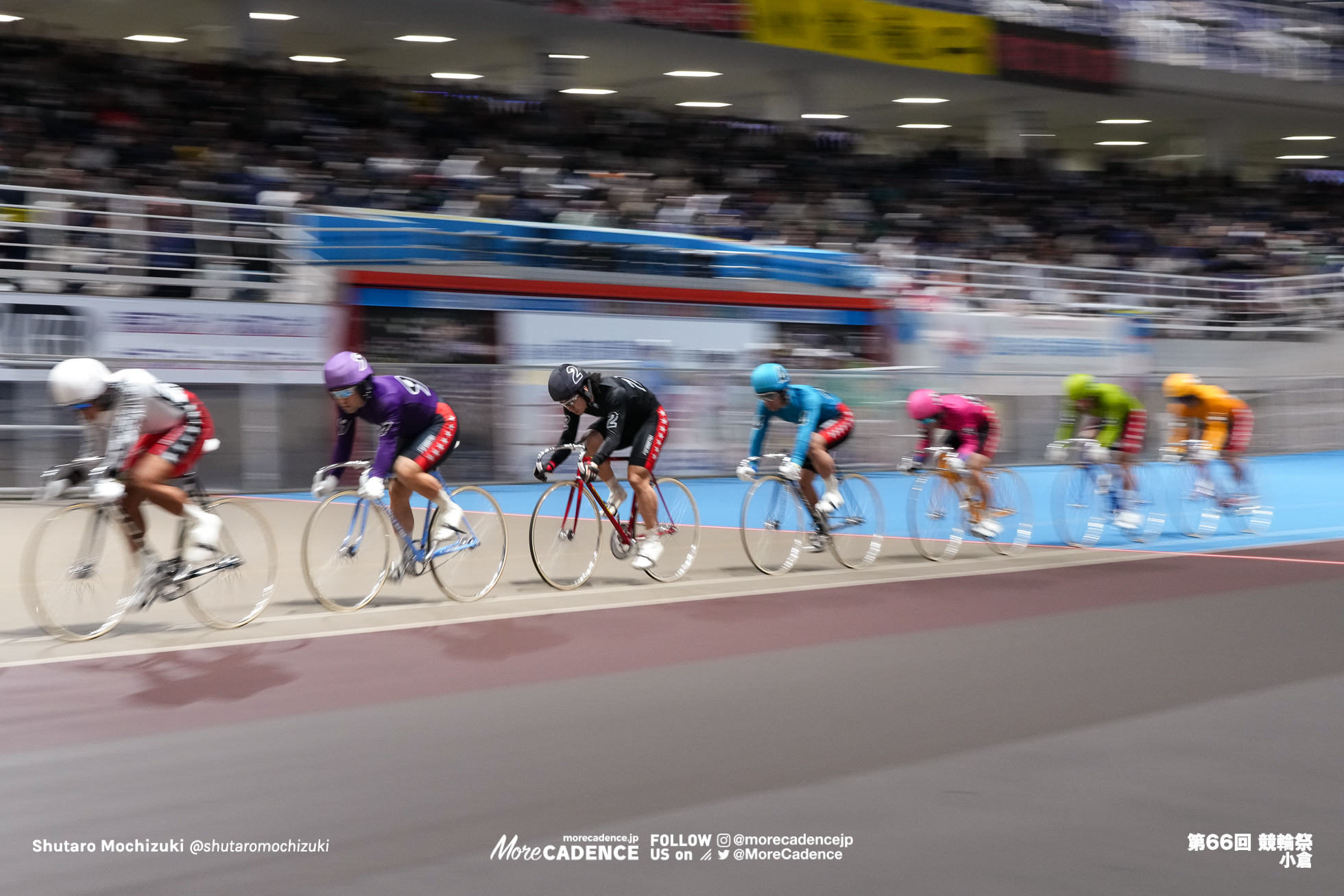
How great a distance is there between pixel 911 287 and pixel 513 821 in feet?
53.7

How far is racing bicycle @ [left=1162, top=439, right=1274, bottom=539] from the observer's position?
37.8 ft

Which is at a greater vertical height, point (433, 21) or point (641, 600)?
point (433, 21)

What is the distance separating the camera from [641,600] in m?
8.27

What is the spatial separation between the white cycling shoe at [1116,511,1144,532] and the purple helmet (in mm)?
6536

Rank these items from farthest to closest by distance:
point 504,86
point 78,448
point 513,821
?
point 504,86 < point 78,448 < point 513,821

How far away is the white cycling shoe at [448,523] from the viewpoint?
304 inches

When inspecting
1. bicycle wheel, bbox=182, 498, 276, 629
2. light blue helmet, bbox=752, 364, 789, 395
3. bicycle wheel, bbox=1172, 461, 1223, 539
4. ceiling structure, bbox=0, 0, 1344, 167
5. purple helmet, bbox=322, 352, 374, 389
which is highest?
ceiling structure, bbox=0, 0, 1344, 167

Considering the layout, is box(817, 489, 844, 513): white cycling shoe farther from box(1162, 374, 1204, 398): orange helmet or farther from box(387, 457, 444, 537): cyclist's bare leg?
box(1162, 374, 1204, 398): orange helmet

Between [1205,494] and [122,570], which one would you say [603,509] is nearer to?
[122,570]

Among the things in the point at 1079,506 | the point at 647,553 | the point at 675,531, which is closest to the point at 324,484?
the point at 647,553

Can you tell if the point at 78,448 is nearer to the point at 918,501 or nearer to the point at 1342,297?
the point at 918,501

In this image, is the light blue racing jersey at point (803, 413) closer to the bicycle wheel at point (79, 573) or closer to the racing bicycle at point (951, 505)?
the racing bicycle at point (951, 505)

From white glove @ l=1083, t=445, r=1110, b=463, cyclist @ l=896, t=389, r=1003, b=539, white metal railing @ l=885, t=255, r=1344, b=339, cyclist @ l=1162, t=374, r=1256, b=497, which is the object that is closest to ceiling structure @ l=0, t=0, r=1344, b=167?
white metal railing @ l=885, t=255, r=1344, b=339

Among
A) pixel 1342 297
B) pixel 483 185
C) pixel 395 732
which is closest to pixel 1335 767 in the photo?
pixel 395 732
